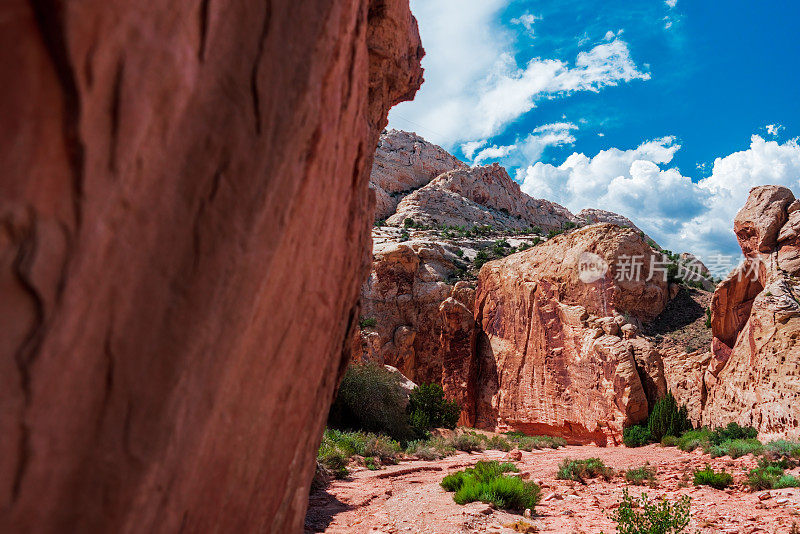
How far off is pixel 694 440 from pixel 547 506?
8.84 m

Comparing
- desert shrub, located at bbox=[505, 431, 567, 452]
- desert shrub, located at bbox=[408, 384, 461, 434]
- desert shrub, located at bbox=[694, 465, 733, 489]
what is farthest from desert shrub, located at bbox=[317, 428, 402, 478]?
desert shrub, located at bbox=[694, 465, 733, 489]

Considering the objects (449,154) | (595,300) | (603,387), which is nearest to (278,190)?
(603,387)

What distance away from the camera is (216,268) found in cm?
159

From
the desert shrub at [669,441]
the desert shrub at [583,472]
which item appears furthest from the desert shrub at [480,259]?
the desert shrub at [583,472]

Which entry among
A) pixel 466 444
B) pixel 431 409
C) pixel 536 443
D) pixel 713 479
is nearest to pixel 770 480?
pixel 713 479

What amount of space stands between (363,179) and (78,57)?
180 cm

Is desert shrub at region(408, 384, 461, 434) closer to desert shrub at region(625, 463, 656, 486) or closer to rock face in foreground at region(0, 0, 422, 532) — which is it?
desert shrub at region(625, 463, 656, 486)

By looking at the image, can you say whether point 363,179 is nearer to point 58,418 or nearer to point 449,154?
point 58,418

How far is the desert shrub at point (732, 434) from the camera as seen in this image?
13.6m

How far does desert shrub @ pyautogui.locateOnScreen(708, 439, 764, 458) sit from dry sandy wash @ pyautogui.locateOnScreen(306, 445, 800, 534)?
381mm

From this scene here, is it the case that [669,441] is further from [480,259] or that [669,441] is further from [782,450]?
[480,259]

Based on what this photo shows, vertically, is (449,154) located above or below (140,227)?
above

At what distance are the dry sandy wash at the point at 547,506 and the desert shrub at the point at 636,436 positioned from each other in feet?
19.3

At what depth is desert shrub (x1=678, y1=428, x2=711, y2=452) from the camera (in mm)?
13606
